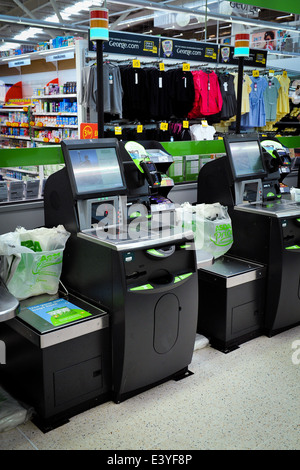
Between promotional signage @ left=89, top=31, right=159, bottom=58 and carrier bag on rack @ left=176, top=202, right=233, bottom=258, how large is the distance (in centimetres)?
434

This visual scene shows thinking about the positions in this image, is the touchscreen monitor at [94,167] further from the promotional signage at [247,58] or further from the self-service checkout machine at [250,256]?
the promotional signage at [247,58]

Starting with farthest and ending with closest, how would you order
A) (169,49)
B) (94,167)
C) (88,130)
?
(169,49), (88,130), (94,167)

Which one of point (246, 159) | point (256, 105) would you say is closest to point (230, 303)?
point (246, 159)

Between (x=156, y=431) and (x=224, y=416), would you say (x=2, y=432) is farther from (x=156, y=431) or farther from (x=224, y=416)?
(x=224, y=416)

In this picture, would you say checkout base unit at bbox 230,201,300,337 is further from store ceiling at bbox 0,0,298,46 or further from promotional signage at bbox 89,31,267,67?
store ceiling at bbox 0,0,298,46

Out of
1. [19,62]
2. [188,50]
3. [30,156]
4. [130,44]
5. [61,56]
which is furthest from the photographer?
[19,62]

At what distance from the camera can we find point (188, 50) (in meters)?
7.79

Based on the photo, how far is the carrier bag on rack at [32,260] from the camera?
99.4 inches

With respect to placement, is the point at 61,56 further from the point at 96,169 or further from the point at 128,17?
the point at 128,17

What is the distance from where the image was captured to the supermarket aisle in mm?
2291

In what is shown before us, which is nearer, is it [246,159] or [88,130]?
[246,159]

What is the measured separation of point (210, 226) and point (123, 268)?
1.09 meters

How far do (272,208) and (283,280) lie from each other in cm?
55
